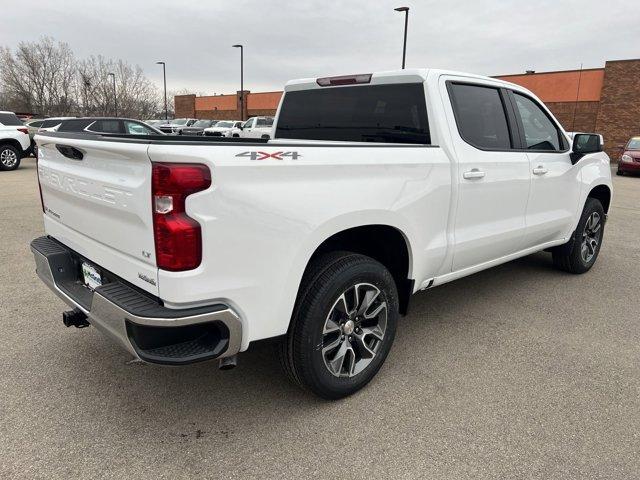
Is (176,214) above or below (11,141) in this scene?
above

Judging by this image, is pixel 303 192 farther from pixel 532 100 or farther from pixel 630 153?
pixel 630 153

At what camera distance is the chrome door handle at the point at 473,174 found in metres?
3.25

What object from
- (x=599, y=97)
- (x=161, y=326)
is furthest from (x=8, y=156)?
(x=599, y=97)

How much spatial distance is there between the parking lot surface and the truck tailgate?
0.86 metres

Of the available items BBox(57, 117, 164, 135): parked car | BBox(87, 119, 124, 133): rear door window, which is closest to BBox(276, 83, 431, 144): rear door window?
BBox(57, 117, 164, 135): parked car

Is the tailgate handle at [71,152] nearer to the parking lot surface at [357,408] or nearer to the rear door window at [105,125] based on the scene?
the parking lot surface at [357,408]

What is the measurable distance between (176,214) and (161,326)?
467 mm

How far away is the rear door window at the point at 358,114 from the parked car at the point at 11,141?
13.5 meters

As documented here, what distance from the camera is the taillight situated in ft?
6.40

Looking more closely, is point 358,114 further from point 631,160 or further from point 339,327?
point 631,160

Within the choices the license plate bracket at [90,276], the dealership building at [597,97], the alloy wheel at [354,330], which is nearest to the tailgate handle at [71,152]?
the license plate bracket at [90,276]

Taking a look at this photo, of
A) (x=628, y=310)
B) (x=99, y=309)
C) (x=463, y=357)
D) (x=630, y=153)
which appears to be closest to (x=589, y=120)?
(x=630, y=153)

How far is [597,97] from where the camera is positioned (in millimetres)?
26109

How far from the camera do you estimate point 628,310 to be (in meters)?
4.32
